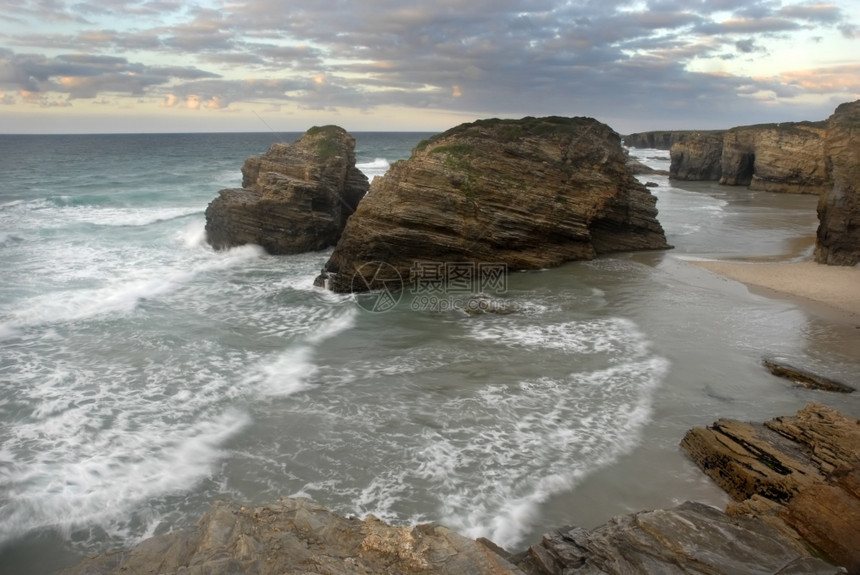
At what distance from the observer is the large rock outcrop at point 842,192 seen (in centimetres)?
2088

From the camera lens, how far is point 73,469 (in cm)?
936

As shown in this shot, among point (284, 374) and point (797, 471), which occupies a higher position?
point (797, 471)

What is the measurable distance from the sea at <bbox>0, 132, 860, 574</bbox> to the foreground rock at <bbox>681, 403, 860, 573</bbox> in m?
0.48

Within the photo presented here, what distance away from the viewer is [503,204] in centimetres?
2195

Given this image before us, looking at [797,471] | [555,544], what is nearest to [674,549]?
[555,544]

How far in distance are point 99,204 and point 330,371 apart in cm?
3807

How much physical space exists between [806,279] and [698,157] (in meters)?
49.9

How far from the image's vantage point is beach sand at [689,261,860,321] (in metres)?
18.0

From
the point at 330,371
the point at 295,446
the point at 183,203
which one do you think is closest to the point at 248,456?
the point at 295,446

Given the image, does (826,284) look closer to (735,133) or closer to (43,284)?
(43,284)

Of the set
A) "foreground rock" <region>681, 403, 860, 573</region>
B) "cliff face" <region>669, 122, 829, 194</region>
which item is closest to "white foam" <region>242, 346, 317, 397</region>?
"foreground rock" <region>681, 403, 860, 573</region>

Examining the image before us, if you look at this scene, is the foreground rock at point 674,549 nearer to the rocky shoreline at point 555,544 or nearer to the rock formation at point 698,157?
the rocky shoreline at point 555,544

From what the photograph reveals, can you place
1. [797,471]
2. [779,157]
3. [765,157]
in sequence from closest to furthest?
[797,471]
[779,157]
[765,157]

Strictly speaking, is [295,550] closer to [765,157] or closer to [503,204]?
[503,204]
